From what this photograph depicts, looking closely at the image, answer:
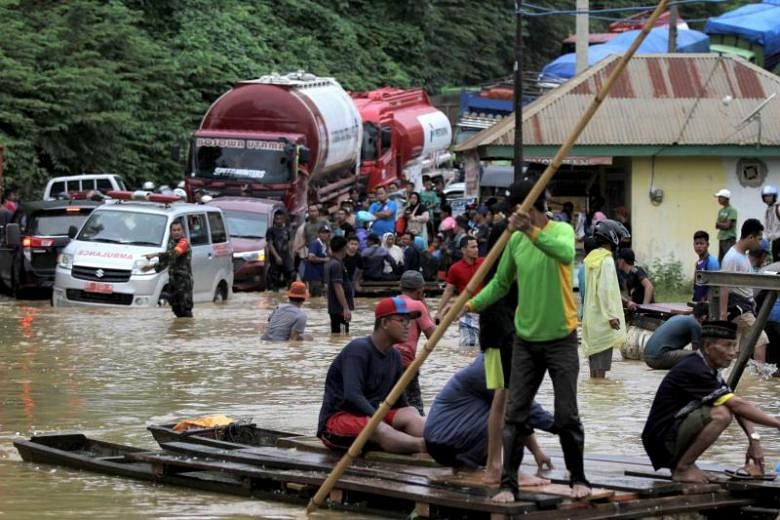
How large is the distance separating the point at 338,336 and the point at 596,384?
580cm

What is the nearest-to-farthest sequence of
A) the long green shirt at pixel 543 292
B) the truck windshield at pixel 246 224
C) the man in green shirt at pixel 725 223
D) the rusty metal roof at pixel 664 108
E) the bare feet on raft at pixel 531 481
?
the long green shirt at pixel 543 292 → the bare feet on raft at pixel 531 481 → the man in green shirt at pixel 725 223 → the rusty metal roof at pixel 664 108 → the truck windshield at pixel 246 224

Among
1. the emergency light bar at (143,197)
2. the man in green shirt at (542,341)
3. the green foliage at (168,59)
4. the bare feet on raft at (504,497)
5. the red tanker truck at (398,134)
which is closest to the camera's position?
the bare feet on raft at (504,497)

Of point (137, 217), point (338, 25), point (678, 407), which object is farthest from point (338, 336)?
point (338, 25)

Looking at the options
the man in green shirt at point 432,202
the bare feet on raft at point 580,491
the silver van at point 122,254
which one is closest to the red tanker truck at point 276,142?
the man in green shirt at point 432,202

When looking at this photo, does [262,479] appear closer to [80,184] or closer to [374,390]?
[374,390]

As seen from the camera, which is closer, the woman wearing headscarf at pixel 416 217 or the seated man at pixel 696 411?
the seated man at pixel 696 411

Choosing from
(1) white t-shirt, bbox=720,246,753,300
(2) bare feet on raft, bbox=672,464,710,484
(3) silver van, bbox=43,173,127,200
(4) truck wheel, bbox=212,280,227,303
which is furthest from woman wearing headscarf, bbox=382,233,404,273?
(2) bare feet on raft, bbox=672,464,710,484

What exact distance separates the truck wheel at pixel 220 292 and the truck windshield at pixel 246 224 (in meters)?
3.89

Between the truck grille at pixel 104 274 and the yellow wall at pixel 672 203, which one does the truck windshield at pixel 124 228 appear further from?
the yellow wall at pixel 672 203

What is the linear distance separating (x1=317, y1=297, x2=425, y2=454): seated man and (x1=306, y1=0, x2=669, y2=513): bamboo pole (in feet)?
1.31

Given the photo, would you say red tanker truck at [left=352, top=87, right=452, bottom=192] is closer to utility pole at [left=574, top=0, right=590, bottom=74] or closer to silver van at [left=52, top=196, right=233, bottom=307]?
utility pole at [left=574, top=0, right=590, bottom=74]

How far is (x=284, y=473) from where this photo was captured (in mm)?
10820

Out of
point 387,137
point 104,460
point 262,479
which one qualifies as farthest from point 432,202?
point 262,479

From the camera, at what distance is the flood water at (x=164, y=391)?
11.4 m
